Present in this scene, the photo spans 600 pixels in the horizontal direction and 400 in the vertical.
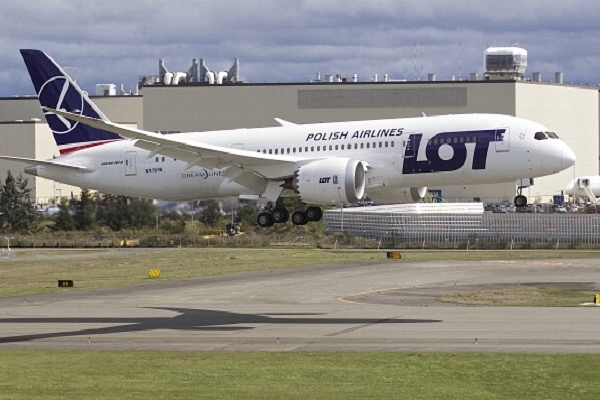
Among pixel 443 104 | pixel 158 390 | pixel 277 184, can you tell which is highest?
pixel 443 104

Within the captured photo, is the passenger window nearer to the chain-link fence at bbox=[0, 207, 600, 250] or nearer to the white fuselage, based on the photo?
the white fuselage

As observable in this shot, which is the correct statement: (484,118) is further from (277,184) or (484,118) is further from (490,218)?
(490,218)

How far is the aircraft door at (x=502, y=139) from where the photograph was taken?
2377 inches

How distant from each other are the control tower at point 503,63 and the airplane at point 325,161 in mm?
95711

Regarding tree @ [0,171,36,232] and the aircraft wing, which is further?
tree @ [0,171,36,232]

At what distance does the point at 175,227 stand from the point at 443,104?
6147 centimetres

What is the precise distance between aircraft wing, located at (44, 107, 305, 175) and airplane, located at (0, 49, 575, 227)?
5 cm

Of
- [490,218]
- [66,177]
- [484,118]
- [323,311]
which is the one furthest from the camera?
[490,218]

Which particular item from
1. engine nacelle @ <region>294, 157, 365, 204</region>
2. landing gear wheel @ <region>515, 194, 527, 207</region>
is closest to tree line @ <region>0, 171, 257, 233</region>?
engine nacelle @ <region>294, 157, 365, 204</region>

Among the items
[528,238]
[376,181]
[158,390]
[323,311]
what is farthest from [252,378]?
[528,238]

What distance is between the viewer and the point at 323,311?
157ft

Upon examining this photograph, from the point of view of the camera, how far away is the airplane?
199 feet

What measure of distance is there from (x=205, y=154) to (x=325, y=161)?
577cm

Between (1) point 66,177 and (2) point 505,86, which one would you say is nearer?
(1) point 66,177
